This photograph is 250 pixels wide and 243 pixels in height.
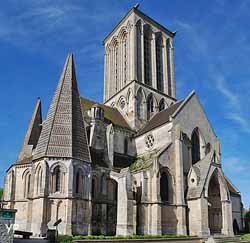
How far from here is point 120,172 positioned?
30297 millimetres

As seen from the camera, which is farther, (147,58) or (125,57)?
(147,58)

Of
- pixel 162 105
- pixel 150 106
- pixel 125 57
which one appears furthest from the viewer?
pixel 125 57

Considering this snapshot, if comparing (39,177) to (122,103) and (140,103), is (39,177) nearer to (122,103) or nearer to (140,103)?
(140,103)

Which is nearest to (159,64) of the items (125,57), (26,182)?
(125,57)

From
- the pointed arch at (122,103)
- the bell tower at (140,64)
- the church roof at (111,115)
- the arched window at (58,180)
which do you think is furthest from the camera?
the pointed arch at (122,103)

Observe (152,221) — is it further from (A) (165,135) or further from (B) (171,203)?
(A) (165,135)

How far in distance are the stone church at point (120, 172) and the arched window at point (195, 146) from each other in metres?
0.13

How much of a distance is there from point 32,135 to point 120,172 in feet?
36.3

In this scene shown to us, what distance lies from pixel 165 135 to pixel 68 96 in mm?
11914

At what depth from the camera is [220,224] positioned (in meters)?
33.4

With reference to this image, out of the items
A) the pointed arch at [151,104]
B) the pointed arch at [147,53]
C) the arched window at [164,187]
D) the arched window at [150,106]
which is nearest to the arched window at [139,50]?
the pointed arch at [147,53]

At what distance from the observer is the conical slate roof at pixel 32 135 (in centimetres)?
3212

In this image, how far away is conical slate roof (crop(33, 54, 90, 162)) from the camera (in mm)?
27547

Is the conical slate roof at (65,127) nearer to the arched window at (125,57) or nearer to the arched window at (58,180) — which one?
the arched window at (58,180)
